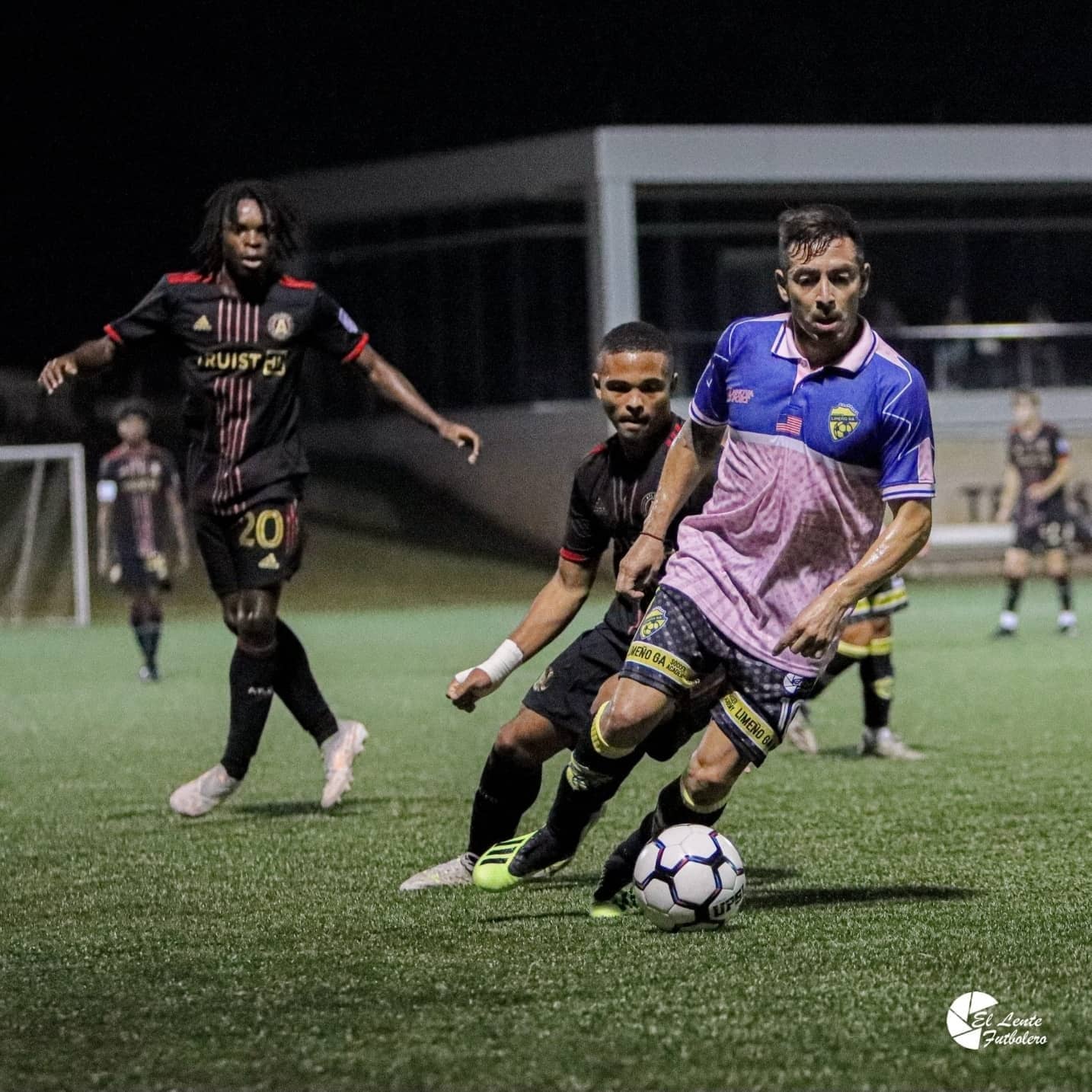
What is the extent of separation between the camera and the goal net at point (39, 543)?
23578 mm

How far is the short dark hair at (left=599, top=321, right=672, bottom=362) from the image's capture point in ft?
18.0

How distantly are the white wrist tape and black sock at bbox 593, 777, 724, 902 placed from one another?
0.57 m

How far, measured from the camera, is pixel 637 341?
217 inches

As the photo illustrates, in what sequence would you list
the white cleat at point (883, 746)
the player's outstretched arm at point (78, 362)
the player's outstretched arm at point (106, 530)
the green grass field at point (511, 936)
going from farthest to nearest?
the player's outstretched arm at point (106, 530) → the white cleat at point (883, 746) → the player's outstretched arm at point (78, 362) → the green grass field at point (511, 936)

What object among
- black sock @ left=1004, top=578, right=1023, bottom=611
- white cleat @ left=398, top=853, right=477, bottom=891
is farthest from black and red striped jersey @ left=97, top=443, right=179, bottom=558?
white cleat @ left=398, top=853, right=477, bottom=891

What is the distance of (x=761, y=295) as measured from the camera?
35031mm

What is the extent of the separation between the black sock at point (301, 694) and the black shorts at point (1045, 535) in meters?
11.2

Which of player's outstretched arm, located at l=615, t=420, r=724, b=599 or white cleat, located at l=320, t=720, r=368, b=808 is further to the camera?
white cleat, located at l=320, t=720, r=368, b=808

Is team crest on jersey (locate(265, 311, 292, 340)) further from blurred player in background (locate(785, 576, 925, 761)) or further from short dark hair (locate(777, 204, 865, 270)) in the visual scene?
blurred player in background (locate(785, 576, 925, 761))

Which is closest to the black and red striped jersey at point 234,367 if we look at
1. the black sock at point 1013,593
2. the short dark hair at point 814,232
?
the short dark hair at point 814,232

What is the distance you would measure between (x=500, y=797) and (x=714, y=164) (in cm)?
2551

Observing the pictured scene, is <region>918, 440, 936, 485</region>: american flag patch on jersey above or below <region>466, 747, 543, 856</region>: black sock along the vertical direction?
above

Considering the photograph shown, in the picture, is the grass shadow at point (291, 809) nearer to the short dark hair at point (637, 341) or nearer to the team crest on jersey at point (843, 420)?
the short dark hair at point (637, 341)

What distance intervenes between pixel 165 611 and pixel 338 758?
1779 cm
